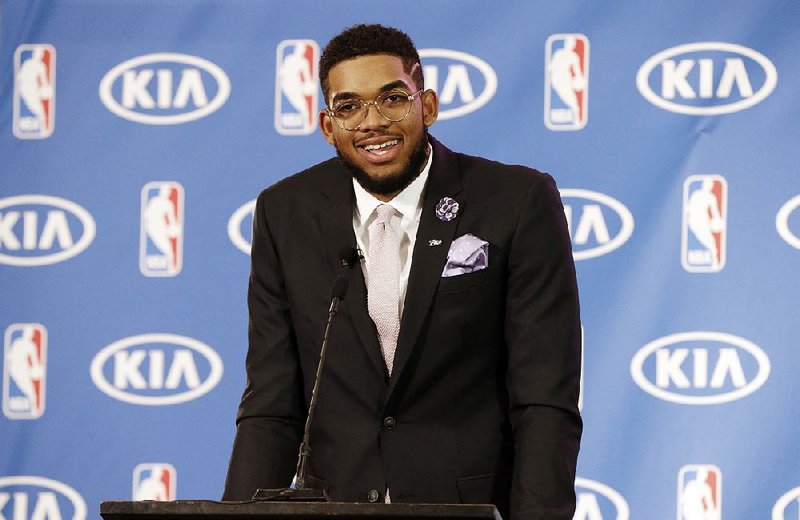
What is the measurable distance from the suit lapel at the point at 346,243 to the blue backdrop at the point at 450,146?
4.40 ft

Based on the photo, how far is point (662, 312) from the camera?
4.02 m

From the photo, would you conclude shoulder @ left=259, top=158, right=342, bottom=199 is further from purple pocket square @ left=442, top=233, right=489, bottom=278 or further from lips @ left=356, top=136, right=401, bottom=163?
purple pocket square @ left=442, top=233, right=489, bottom=278

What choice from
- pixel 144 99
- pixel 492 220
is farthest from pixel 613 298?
pixel 144 99

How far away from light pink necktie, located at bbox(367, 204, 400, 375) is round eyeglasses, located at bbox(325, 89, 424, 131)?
26 cm

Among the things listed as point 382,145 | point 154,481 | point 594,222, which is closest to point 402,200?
point 382,145

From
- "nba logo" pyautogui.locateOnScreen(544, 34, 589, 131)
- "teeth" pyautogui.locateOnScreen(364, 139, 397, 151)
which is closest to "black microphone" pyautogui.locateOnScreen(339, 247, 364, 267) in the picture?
"teeth" pyautogui.locateOnScreen(364, 139, 397, 151)

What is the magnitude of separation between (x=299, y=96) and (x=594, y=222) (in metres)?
1.04

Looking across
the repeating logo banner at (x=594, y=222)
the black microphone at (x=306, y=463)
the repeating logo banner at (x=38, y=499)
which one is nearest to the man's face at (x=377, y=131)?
the black microphone at (x=306, y=463)

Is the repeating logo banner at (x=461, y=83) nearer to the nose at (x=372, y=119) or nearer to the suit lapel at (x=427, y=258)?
the suit lapel at (x=427, y=258)

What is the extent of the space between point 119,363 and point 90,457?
0.32 metres

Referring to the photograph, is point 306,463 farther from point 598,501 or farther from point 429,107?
point 598,501

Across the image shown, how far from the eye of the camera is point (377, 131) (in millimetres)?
2795

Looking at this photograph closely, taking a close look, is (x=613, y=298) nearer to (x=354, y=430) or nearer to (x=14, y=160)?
(x=354, y=430)

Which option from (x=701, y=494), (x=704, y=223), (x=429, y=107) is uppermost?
(x=429, y=107)
